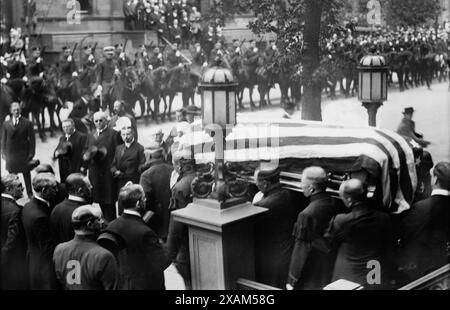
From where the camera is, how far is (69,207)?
4949 millimetres

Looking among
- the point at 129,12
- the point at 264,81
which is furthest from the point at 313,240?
the point at 129,12

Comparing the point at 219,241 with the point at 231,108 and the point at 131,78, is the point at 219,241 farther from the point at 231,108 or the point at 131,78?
the point at 131,78

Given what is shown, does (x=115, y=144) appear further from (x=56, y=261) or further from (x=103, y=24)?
(x=103, y=24)

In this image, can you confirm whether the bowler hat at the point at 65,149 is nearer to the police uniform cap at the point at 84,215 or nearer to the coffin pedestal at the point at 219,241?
the coffin pedestal at the point at 219,241

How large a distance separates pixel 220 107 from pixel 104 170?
2699 millimetres

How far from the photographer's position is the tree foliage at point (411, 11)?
300 inches

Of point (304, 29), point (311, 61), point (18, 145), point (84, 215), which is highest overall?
point (304, 29)

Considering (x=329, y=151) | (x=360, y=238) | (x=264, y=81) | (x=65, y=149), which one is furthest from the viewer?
(x=264, y=81)

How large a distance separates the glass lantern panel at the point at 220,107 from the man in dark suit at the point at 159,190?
61.0 inches

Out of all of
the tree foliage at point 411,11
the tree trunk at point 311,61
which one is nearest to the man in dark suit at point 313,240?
the tree trunk at point 311,61

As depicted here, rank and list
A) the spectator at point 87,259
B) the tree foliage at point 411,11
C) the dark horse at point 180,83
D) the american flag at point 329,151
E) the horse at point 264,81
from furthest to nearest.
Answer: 1. the dark horse at point 180,83
2. the horse at point 264,81
3. the tree foliage at point 411,11
4. the american flag at point 329,151
5. the spectator at point 87,259

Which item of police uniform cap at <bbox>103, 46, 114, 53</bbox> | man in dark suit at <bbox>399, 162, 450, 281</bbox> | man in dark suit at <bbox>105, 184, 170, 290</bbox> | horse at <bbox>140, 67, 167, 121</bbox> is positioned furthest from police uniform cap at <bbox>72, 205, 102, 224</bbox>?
police uniform cap at <bbox>103, 46, 114, 53</bbox>

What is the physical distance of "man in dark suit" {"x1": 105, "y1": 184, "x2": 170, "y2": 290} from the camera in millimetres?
4520
